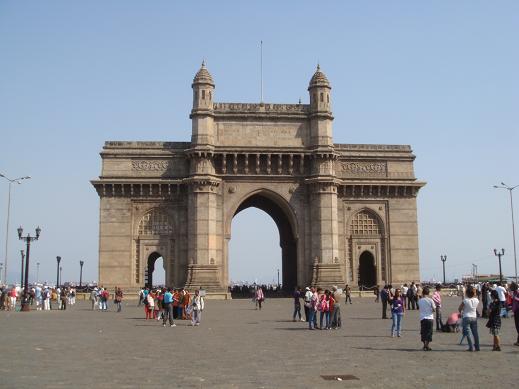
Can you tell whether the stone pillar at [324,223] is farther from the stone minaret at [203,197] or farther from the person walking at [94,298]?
the person walking at [94,298]

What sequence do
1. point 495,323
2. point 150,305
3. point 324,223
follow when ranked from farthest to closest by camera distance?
point 324,223
point 150,305
point 495,323

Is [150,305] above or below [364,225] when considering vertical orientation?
below

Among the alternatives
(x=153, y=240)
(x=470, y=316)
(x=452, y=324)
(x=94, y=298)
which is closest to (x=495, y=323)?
(x=470, y=316)

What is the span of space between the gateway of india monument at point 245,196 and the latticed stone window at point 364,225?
0.26 ft

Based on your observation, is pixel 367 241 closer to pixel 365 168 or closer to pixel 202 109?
pixel 365 168

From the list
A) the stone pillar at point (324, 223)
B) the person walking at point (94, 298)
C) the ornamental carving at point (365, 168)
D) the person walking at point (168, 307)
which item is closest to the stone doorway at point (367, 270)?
the stone pillar at point (324, 223)

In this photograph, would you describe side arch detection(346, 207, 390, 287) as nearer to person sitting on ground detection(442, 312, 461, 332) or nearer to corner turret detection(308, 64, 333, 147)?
corner turret detection(308, 64, 333, 147)

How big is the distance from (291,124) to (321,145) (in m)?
3.10

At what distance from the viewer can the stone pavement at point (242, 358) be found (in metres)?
12.7

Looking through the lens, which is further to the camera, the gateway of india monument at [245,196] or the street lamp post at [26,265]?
the gateway of india monument at [245,196]

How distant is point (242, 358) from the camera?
1605 centimetres

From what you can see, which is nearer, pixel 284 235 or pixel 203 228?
pixel 203 228

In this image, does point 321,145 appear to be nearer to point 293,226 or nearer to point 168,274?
point 293,226

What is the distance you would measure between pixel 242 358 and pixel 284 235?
4307cm
